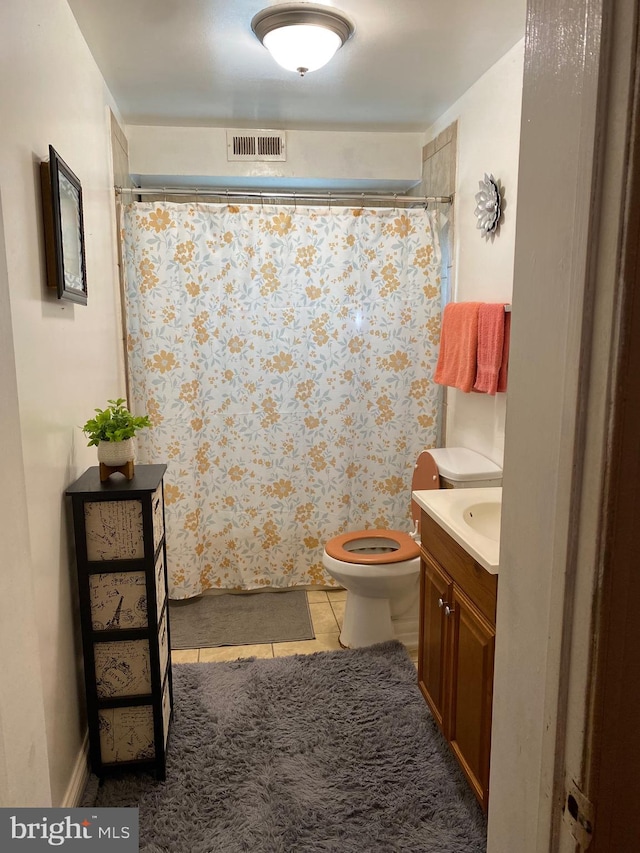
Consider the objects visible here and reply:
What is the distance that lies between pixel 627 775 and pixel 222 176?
3.13 meters

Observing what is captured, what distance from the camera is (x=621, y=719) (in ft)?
1.73

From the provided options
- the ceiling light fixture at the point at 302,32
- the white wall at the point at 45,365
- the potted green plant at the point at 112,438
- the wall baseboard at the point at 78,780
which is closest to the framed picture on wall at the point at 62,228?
the white wall at the point at 45,365

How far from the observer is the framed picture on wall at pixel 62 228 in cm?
160

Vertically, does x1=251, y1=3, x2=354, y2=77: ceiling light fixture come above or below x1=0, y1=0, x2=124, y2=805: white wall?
above

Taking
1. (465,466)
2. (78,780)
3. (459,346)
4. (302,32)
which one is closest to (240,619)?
(78,780)

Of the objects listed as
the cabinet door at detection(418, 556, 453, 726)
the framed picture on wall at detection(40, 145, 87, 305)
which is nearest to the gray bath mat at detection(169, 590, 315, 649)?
the cabinet door at detection(418, 556, 453, 726)

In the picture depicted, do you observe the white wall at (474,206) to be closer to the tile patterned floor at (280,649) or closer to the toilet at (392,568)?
the toilet at (392,568)

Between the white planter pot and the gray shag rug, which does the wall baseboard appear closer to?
the gray shag rug

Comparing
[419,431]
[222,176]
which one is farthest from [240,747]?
[222,176]

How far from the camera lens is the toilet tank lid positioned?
2.35 meters

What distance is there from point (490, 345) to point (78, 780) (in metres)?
2.02

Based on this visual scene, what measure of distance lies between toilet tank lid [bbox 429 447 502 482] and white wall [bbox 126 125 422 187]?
1.59 meters

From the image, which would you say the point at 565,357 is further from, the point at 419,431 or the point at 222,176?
the point at 222,176

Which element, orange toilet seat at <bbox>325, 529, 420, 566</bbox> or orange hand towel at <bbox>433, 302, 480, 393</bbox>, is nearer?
orange hand towel at <bbox>433, 302, 480, 393</bbox>
